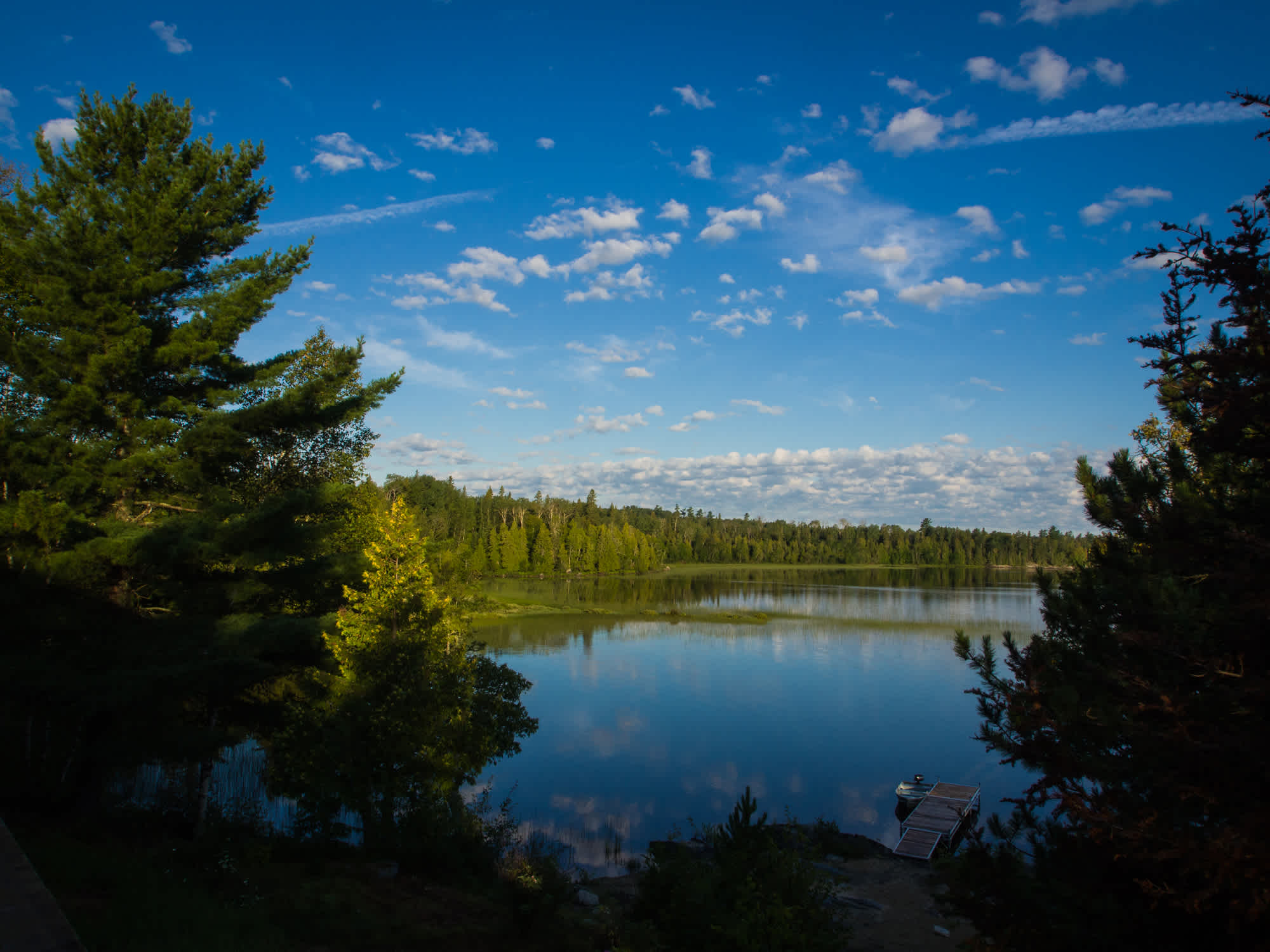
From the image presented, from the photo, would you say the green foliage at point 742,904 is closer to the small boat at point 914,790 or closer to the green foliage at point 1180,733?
the green foliage at point 1180,733

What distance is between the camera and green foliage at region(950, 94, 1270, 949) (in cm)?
402

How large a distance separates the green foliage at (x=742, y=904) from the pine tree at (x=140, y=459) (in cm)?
834

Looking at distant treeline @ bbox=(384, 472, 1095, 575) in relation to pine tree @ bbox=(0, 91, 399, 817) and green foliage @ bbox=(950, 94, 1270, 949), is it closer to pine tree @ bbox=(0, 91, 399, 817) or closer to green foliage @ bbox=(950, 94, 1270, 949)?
pine tree @ bbox=(0, 91, 399, 817)

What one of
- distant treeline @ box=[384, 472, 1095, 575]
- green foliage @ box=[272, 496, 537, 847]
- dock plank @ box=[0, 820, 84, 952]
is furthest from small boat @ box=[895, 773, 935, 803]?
distant treeline @ box=[384, 472, 1095, 575]

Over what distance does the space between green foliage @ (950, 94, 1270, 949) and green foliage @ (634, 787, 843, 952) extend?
5.95ft

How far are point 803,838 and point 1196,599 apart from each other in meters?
5.17

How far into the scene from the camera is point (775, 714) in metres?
30.8

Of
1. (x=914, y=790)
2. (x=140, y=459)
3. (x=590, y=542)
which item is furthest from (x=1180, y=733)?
(x=590, y=542)

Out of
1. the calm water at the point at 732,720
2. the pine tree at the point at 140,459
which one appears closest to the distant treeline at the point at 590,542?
the calm water at the point at 732,720

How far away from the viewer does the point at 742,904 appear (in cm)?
693

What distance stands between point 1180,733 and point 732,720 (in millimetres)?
27333

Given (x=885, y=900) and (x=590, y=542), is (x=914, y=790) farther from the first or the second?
(x=590, y=542)

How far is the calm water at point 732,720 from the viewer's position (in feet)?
69.9

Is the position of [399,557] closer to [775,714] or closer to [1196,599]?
[1196,599]
